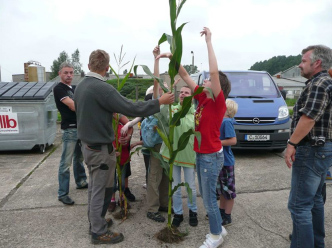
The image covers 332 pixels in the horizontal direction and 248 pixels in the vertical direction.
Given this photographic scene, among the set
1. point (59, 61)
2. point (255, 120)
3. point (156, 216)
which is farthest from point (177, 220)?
point (59, 61)

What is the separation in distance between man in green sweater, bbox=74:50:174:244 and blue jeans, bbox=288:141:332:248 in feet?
4.10

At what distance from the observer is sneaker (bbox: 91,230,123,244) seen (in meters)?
2.83

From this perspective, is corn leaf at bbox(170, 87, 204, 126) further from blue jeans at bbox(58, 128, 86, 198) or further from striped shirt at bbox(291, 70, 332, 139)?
blue jeans at bbox(58, 128, 86, 198)

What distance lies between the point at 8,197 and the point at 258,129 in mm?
4786

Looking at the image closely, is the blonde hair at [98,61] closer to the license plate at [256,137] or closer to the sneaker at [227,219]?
the sneaker at [227,219]

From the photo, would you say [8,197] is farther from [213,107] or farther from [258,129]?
[258,129]

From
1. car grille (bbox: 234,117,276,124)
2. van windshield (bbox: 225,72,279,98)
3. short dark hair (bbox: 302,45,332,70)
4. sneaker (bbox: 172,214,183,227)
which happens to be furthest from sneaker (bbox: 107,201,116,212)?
van windshield (bbox: 225,72,279,98)

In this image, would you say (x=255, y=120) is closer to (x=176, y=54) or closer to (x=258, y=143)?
(x=258, y=143)

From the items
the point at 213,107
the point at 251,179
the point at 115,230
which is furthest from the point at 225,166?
the point at 251,179

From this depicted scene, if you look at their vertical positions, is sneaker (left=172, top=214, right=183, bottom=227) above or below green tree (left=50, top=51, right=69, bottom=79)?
below

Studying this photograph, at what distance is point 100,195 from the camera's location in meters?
2.82

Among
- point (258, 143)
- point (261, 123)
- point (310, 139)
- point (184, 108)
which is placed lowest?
point (258, 143)

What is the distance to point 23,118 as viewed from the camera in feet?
20.9

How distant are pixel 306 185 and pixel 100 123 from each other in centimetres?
192
